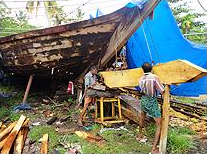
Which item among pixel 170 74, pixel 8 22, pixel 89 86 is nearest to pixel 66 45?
pixel 89 86

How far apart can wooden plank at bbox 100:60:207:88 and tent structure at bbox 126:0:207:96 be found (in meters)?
2.83

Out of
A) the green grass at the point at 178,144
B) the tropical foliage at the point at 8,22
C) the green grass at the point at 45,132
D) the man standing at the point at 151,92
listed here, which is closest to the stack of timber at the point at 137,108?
the man standing at the point at 151,92

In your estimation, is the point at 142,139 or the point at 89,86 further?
the point at 89,86

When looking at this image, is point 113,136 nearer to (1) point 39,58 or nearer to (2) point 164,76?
(2) point 164,76

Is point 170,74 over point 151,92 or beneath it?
over

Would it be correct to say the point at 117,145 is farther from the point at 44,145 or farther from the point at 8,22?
the point at 8,22

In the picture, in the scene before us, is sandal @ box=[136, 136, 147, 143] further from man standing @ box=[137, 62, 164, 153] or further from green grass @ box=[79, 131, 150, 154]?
man standing @ box=[137, 62, 164, 153]

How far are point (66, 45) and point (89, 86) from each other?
1377 millimetres

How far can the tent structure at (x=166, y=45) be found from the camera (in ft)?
23.9

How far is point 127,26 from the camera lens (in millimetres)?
5539

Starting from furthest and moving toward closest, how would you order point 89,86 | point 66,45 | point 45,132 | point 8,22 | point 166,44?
1. point 8,22
2. point 166,44
3. point 66,45
4. point 89,86
5. point 45,132

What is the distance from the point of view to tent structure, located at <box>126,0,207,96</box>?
7.29 metres

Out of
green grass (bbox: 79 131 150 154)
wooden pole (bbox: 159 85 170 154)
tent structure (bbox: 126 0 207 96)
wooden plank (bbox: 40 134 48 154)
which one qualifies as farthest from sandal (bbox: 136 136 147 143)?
tent structure (bbox: 126 0 207 96)

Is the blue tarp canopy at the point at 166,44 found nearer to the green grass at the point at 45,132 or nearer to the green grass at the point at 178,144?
the green grass at the point at 178,144
